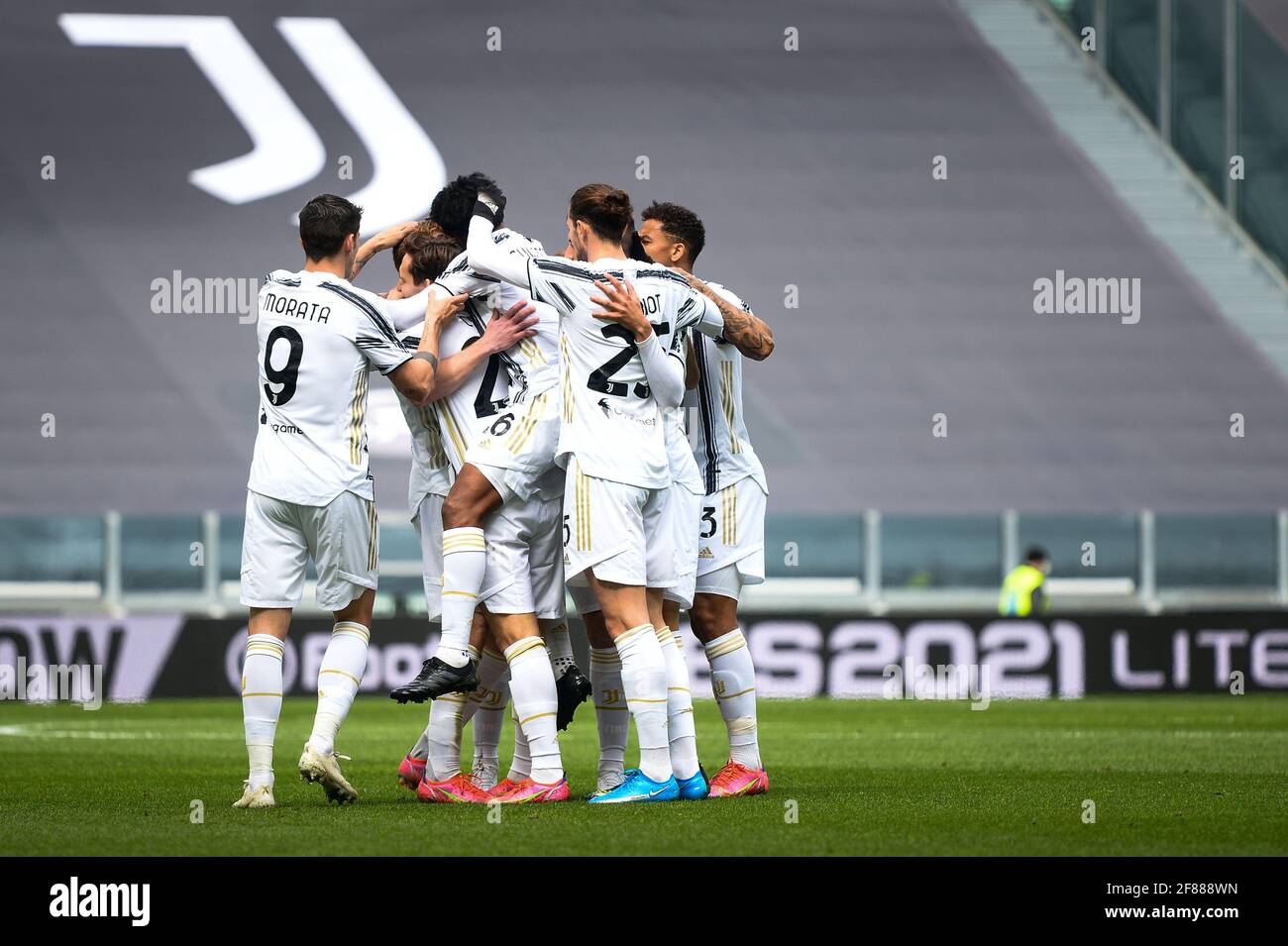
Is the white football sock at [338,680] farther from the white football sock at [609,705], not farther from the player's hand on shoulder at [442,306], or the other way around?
the player's hand on shoulder at [442,306]

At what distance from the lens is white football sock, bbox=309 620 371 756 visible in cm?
620

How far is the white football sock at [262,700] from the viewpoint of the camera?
20.5ft

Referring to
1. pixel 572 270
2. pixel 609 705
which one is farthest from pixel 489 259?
pixel 609 705

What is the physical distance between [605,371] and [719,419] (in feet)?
3.30

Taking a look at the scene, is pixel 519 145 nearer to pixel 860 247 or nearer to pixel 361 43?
pixel 361 43

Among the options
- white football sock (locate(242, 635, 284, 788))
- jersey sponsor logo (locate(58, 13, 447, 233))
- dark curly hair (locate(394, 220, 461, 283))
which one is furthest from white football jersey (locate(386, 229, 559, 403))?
Answer: jersey sponsor logo (locate(58, 13, 447, 233))

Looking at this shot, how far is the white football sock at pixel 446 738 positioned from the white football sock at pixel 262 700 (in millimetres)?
629

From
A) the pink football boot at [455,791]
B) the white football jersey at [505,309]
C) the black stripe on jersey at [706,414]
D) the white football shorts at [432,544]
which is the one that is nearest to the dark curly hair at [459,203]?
the white football jersey at [505,309]

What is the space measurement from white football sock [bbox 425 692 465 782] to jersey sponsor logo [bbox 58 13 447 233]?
15022 mm

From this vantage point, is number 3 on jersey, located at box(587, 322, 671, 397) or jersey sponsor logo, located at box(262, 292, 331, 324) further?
jersey sponsor logo, located at box(262, 292, 331, 324)

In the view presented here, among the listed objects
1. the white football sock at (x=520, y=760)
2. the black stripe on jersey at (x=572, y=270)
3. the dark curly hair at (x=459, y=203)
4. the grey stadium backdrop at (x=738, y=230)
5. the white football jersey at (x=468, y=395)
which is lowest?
the white football sock at (x=520, y=760)

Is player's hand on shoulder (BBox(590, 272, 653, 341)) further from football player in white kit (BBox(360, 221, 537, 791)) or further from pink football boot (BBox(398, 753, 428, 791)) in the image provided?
pink football boot (BBox(398, 753, 428, 791))

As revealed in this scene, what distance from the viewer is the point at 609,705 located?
22.3 feet

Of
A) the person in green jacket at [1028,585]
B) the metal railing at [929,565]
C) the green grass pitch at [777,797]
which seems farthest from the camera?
the metal railing at [929,565]
